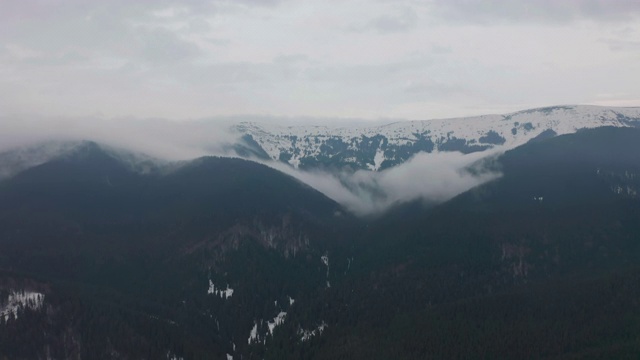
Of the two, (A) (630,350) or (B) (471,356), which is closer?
(A) (630,350)

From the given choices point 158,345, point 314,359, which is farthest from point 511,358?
point 158,345

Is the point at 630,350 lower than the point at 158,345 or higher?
higher

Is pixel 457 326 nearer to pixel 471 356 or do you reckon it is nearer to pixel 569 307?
pixel 471 356

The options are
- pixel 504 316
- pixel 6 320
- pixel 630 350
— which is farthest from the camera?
pixel 504 316

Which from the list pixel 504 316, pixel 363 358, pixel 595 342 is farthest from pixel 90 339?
pixel 595 342

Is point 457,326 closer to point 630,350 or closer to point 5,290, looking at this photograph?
point 630,350

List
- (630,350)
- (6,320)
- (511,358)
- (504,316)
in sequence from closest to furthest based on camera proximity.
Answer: (630,350), (511,358), (6,320), (504,316)
